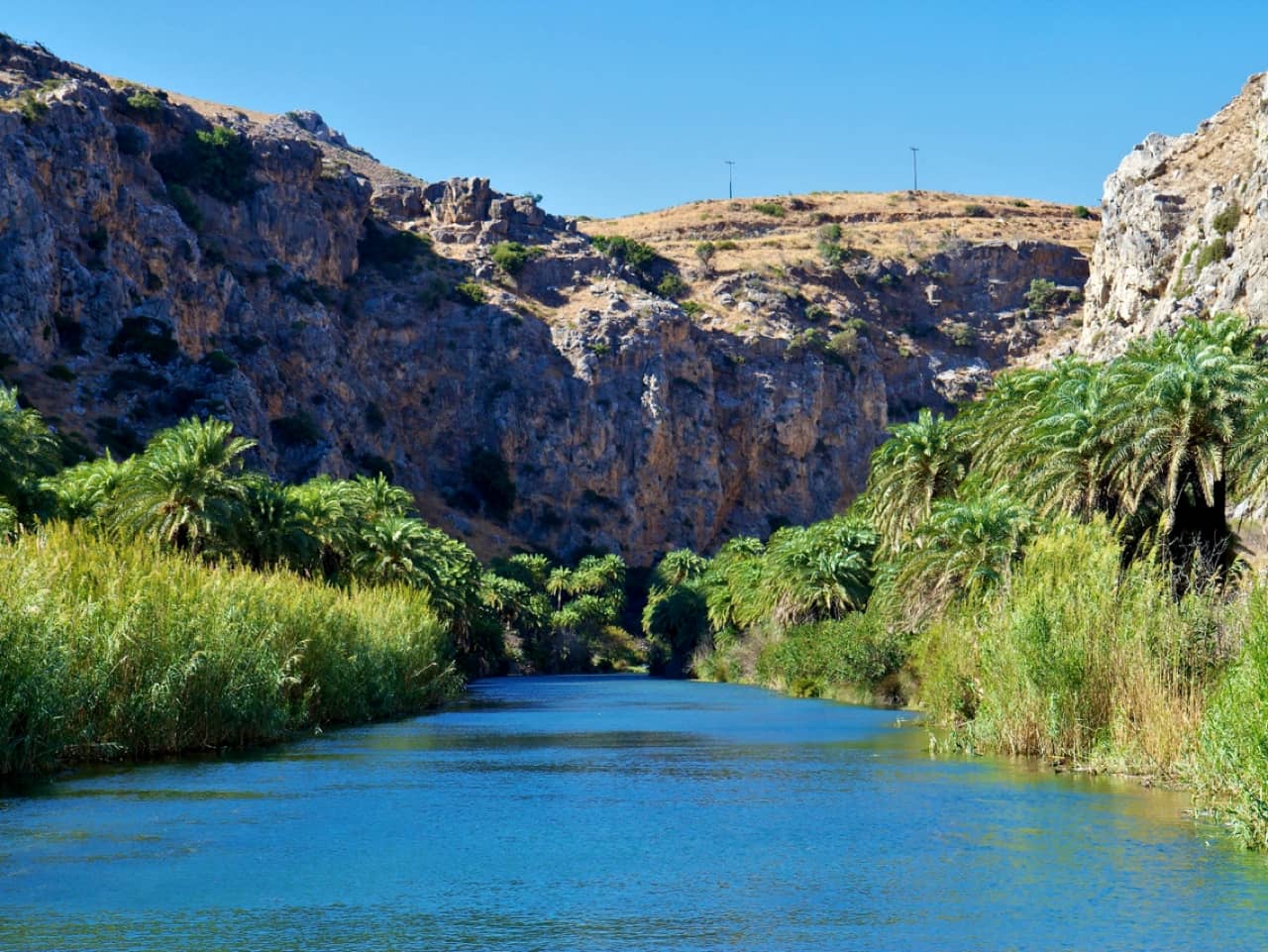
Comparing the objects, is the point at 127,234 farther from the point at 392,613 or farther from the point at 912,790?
the point at 912,790

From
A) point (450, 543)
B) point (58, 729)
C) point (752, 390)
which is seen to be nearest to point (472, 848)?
point (58, 729)

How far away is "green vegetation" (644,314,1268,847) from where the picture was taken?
22016 millimetres

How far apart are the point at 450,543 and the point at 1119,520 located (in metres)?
44.7

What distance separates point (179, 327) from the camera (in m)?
104

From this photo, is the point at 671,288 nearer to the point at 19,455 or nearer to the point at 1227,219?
the point at 1227,219

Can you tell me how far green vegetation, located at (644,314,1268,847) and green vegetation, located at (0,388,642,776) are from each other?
15.2 meters

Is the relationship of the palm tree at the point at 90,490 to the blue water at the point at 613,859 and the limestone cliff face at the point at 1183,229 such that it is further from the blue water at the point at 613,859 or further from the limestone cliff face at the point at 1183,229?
the limestone cliff face at the point at 1183,229

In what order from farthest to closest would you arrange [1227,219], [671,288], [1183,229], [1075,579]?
[671,288] < [1183,229] < [1227,219] < [1075,579]

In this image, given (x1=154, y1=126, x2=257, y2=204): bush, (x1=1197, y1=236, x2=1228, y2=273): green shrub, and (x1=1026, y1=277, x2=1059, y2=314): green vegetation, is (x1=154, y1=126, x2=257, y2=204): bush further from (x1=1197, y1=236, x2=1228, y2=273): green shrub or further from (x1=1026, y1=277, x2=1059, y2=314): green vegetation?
(x1=1026, y1=277, x2=1059, y2=314): green vegetation

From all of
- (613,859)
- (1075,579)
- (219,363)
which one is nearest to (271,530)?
(1075,579)

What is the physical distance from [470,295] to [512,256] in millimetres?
9798

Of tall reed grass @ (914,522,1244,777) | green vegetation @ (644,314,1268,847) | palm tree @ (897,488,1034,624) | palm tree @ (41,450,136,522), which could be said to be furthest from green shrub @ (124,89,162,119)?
tall reed grass @ (914,522,1244,777)

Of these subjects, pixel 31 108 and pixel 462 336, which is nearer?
pixel 31 108

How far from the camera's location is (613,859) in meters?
17.4
